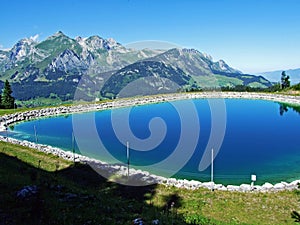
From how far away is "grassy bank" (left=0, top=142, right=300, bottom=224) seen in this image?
8414 millimetres

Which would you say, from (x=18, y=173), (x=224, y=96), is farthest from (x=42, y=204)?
(x=224, y=96)

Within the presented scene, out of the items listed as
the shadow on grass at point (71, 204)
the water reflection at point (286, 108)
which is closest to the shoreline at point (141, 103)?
the shadow on grass at point (71, 204)

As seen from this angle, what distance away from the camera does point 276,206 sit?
13.9 m

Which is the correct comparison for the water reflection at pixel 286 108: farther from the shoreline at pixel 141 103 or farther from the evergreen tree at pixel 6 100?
the evergreen tree at pixel 6 100

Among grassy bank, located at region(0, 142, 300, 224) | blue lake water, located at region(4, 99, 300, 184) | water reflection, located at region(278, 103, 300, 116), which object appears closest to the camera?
grassy bank, located at region(0, 142, 300, 224)

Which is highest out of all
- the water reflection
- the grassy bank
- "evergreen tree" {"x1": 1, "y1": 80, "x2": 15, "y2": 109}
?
"evergreen tree" {"x1": 1, "y1": 80, "x2": 15, "y2": 109}

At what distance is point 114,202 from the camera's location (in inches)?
493

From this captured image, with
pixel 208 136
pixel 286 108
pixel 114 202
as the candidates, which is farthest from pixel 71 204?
pixel 286 108

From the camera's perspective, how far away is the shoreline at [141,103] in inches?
639

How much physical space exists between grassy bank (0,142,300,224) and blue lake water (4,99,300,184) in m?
4.37

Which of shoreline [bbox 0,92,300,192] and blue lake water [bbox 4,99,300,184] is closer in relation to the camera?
shoreline [bbox 0,92,300,192]

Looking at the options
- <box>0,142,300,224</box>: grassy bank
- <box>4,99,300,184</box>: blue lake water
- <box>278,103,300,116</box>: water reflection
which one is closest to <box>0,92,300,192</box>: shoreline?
<box>0,142,300,224</box>: grassy bank

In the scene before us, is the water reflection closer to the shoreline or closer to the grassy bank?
the shoreline

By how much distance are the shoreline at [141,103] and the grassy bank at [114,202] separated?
0.65 metres
